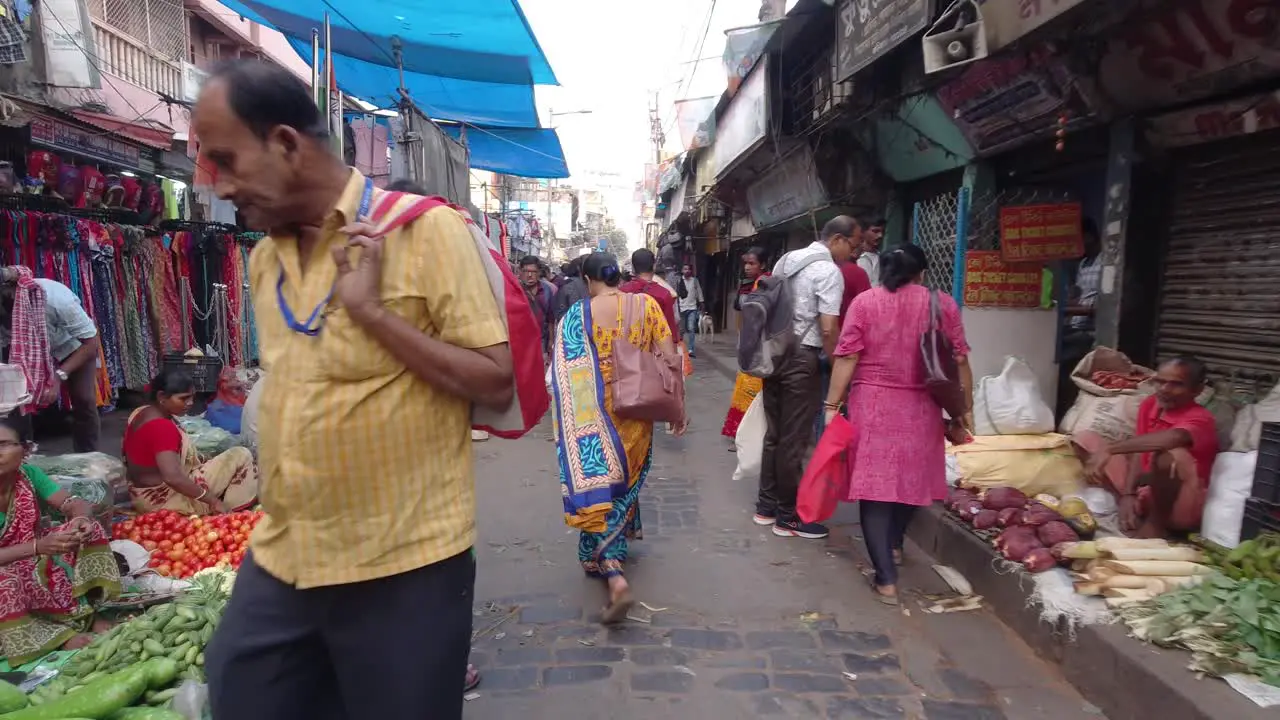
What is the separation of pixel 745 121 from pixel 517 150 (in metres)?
4.36

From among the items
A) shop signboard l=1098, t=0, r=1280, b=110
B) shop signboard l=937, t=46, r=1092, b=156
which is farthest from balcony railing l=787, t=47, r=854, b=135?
shop signboard l=1098, t=0, r=1280, b=110

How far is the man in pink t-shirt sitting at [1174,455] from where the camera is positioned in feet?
12.3

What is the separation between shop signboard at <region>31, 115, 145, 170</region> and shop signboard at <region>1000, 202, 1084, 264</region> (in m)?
7.96

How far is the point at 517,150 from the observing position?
12883 mm

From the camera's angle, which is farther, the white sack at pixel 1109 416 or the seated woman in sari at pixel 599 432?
the white sack at pixel 1109 416

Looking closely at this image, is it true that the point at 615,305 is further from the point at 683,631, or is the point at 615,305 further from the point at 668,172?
the point at 668,172

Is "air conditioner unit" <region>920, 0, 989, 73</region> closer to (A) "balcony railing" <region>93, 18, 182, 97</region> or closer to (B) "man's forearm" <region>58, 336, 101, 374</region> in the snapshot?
(B) "man's forearm" <region>58, 336, 101, 374</region>

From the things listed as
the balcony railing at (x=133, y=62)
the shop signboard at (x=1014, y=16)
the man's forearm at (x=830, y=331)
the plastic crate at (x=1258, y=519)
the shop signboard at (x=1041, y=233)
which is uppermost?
the balcony railing at (x=133, y=62)

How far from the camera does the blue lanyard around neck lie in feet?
4.47

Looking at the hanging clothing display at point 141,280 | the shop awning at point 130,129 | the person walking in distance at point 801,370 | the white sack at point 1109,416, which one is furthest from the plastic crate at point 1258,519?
the shop awning at point 130,129

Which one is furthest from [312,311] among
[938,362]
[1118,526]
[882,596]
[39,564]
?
[1118,526]

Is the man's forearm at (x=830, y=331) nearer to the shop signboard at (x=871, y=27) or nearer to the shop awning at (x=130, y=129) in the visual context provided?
the shop signboard at (x=871, y=27)

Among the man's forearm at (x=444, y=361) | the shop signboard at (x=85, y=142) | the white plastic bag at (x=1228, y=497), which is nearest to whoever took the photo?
the man's forearm at (x=444, y=361)

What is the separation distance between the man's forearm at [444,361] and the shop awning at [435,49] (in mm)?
5222
